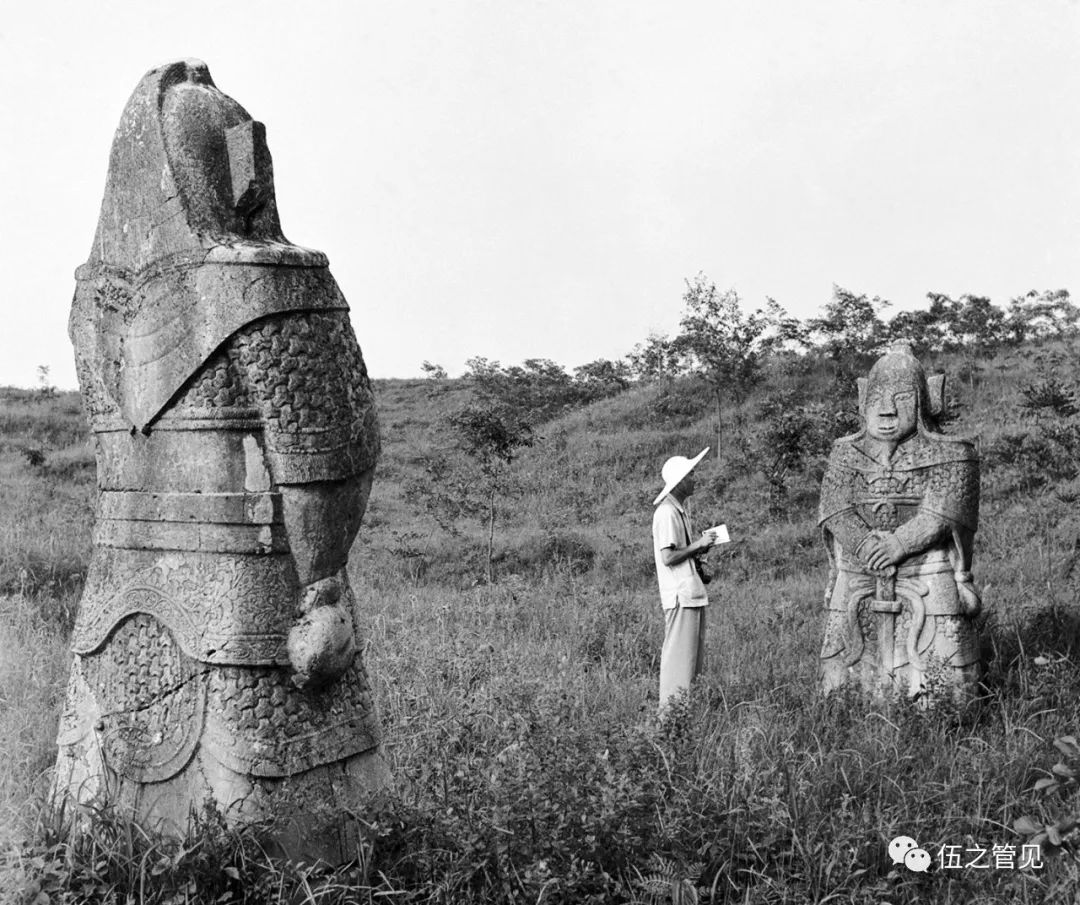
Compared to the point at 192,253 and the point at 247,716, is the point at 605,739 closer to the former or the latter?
the point at 247,716

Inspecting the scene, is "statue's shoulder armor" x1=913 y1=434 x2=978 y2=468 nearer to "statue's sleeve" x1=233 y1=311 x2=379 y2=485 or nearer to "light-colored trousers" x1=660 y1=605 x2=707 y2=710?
"light-colored trousers" x1=660 y1=605 x2=707 y2=710

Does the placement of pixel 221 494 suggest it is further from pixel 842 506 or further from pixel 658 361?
pixel 658 361

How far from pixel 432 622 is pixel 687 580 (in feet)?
10.2

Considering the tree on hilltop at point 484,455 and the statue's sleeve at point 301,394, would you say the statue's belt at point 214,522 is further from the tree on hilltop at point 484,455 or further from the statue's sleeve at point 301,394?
the tree on hilltop at point 484,455

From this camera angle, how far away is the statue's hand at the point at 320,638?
335 cm

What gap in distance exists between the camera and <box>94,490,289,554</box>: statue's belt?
3.39m

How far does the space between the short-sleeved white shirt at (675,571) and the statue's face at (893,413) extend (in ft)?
4.84

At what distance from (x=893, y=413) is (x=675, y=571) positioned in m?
1.76

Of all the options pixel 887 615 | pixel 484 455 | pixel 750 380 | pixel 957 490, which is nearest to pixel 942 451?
pixel 957 490

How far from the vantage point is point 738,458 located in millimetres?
17406

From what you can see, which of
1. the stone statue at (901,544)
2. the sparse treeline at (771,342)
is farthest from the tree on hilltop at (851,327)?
the stone statue at (901,544)

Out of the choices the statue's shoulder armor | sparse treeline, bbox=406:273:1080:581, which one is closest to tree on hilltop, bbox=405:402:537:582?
sparse treeline, bbox=406:273:1080:581

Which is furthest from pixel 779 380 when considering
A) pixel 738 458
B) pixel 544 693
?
pixel 544 693

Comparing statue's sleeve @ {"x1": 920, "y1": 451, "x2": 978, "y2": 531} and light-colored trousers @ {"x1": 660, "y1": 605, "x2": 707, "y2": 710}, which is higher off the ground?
statue's sleeve @ {"x1": 920, "y1": 451, "x2": 978, "y2": 531}
